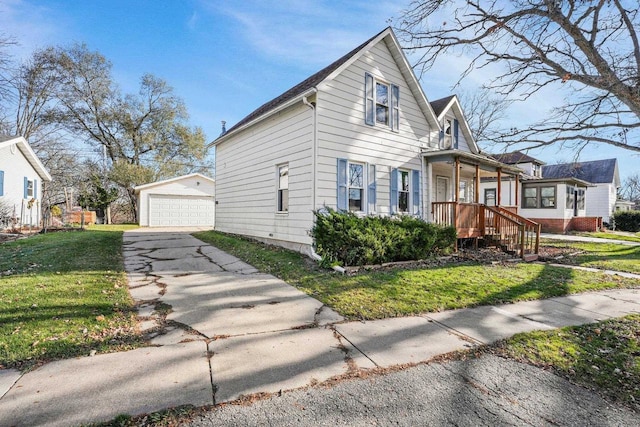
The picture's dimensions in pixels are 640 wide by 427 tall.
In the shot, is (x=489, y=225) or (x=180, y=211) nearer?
(x=489, y=225)

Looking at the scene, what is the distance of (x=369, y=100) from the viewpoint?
987 centimetres

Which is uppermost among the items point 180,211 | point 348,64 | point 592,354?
point 348,64

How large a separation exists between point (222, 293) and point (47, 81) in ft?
93.6

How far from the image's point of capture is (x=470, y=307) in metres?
5.01

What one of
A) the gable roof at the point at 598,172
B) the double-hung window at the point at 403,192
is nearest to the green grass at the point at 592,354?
the double-hung window at the point at 403,192

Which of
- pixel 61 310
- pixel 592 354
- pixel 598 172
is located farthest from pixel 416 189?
pixel 598 172

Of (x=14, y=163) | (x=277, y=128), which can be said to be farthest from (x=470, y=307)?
(x=14, y=163)

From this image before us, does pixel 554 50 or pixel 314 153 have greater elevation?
pixel 554 50

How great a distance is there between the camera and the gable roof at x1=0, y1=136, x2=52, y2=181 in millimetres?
15137

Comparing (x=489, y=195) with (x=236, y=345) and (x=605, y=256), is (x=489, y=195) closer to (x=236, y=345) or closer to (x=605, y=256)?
(x=605, y=256)

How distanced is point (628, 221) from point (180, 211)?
35.3 meters

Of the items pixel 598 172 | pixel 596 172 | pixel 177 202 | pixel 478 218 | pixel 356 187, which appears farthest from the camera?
pixel 596 172

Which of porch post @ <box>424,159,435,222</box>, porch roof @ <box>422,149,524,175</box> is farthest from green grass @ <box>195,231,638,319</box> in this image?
porch roof @ <box>422,149,524,175</box>

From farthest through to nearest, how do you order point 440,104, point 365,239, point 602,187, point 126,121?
point 602,187 < point 126,121 < point 440,104 < point 365,239
